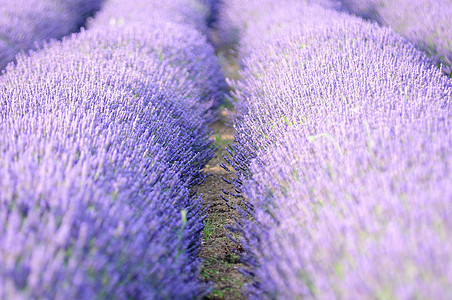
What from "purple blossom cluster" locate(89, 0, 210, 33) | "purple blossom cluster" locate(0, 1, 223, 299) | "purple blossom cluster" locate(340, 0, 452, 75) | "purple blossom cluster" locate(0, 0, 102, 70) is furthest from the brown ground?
"purple blossom cluster" locate(89, 0, 210, 33)

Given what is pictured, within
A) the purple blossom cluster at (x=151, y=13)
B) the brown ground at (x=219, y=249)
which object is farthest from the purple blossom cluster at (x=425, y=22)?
the purple blossom cluster at (x=151, y=13)

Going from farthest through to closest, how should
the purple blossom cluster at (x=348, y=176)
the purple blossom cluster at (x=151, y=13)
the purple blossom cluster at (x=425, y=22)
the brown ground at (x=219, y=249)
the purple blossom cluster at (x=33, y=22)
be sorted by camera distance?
the purple blossom cluster at (x=151, y=13) < the purple blossom cluster at (x=33, y=22) < the purple blossom cluster at (x=425, y=22) < the brown ground at (x=219, y=249) < the purple blossom cluster at (x=348, y=176)

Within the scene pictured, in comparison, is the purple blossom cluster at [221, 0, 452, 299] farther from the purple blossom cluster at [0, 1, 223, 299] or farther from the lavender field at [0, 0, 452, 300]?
the purple blossom cluster at [0, 1, 223, 299]

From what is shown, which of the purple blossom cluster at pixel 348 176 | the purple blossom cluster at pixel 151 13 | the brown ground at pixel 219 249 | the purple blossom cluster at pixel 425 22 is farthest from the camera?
the purple blossom cluster at pixel 151 13

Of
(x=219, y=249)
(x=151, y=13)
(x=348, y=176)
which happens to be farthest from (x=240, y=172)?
(x=151, y=13)

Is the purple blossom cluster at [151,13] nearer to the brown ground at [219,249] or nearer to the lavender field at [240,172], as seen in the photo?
the lavender field at [240,172]

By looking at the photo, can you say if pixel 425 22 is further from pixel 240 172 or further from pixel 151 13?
pixel 151 13
